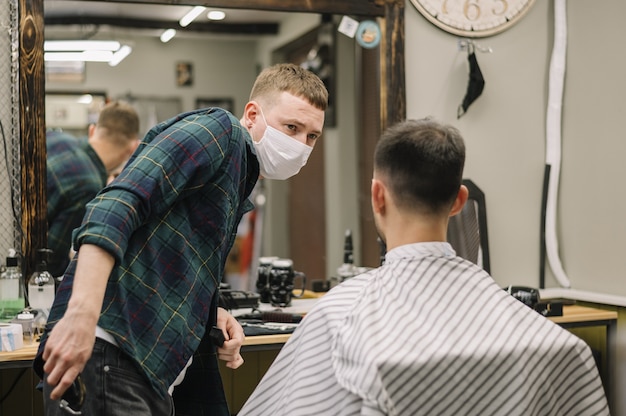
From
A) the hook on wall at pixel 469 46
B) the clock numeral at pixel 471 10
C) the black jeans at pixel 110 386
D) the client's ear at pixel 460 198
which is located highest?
the clock numeral at pixel 471 10

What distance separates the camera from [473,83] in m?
3.45

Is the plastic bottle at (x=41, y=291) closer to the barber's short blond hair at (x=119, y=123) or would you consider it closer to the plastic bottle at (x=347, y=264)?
the barber's short blond hair at (x=119, y=123)

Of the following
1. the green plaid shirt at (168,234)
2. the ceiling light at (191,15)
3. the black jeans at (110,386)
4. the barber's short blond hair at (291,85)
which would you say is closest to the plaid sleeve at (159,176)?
the green plaid shirt at (168,234)

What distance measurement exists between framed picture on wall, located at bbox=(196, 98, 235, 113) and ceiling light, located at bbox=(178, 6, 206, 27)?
A: 3.47ft

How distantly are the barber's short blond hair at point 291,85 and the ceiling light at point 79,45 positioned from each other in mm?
1088

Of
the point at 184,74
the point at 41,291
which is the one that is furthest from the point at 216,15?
the point at 41,291

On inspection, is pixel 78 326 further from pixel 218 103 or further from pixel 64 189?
pixel 218 103

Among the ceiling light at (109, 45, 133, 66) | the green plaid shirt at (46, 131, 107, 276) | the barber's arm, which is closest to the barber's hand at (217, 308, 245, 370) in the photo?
the barber's arm

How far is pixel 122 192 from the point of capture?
1.59m

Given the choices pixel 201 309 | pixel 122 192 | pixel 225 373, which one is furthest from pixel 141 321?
pixel 225 373

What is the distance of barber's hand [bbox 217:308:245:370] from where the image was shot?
1991 millimetres

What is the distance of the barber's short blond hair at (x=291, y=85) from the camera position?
2.16 meters

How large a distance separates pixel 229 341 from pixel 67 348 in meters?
0.58

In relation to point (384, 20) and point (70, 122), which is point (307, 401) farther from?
point (70, 122)
